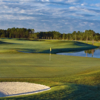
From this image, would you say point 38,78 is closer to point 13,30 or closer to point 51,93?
point 51,93

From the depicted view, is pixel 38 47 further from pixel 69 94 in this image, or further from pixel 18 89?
pixel 69 94

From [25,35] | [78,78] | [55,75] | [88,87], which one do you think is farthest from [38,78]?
[25,35]

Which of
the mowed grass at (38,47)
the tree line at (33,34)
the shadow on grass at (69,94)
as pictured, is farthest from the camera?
the tree line at (33,34)

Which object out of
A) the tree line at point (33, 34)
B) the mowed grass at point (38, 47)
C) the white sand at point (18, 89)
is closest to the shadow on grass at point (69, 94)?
the white sand at point (18, 89)

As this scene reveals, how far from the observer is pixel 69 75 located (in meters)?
12.3

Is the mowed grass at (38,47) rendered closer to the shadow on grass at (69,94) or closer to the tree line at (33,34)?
the shadow on grass at (69,94)

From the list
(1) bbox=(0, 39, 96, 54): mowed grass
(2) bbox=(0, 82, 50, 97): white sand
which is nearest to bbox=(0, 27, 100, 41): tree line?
(1) bbox=(0, 39, 96, 54): mowed grass

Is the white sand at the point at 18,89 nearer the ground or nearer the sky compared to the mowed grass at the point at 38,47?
nearer the ground

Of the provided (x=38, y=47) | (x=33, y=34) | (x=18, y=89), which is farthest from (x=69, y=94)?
(x=33, y=34)

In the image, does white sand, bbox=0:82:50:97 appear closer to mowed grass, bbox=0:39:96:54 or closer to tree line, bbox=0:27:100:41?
mowed grass, bbox=0:39:96:54

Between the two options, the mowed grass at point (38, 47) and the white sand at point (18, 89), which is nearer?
the white sand at point (18, 89)

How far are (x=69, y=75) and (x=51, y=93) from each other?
4435 millimetres

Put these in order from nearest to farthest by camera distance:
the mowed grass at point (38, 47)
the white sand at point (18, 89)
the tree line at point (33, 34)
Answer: the white sand at point (18, 89)
the mowed grass at point (38, 47)
the tree line at point (33, 34)

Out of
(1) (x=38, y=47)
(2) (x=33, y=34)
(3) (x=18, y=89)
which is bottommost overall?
(3) (x=18, y=89)
